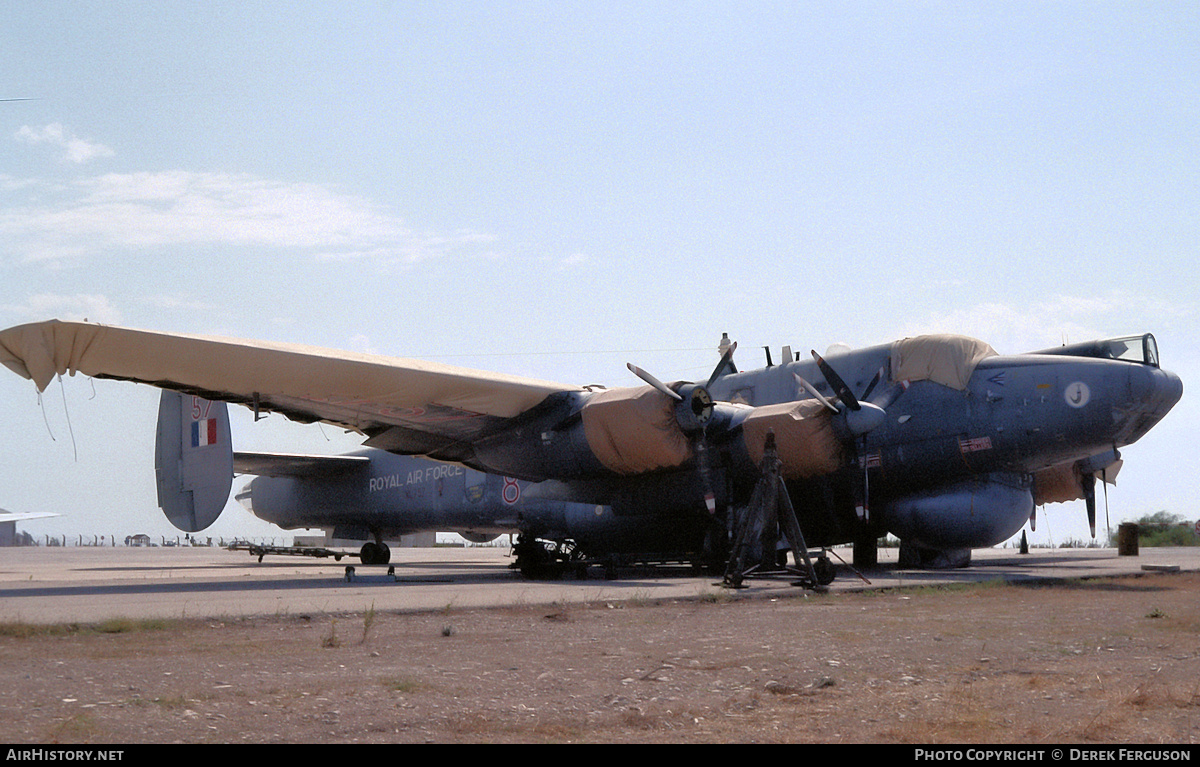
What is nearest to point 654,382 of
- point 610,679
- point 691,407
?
point 691,407

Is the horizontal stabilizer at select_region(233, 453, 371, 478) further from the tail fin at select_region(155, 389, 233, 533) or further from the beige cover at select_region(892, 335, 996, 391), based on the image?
the beige cover at select_region(892, 335, 996, 391)

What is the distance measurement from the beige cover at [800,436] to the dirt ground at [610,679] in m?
7.55

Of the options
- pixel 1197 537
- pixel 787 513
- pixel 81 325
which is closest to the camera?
pixel 81 325

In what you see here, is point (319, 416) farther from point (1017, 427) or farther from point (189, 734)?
point (189, 734)

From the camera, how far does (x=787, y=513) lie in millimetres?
15312

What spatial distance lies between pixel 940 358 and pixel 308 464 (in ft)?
60.4

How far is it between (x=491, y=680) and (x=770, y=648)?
2619mm

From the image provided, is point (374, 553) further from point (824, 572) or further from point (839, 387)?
point (824, 572)


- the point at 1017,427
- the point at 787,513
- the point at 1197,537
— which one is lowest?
the point at 1197,537

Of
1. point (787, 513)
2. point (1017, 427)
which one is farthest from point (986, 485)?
point (787, 513)

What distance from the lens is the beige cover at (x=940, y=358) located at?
1906 cm

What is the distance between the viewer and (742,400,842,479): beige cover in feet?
59.6

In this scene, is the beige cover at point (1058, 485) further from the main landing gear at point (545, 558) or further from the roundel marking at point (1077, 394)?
the main landing gear at point (545, 558)

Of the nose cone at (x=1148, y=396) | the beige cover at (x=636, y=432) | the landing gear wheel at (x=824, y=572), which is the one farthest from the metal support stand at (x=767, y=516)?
the nose cone at (x=1148, y=396)
